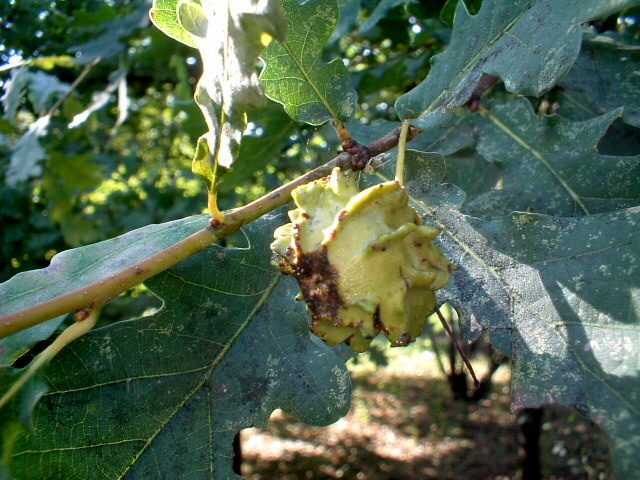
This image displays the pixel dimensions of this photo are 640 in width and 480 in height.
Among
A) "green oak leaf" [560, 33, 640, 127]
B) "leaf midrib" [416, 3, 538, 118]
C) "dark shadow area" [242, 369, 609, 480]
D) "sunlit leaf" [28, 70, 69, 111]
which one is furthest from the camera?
"dark shadow area" [242, 369, 609, 480]

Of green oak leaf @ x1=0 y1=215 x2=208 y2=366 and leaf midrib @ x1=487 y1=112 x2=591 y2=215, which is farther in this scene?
leaf midrib @ x1=487 y1=112 x2=591 y2=215

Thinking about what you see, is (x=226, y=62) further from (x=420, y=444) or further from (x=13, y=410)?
(x=420, y=444)

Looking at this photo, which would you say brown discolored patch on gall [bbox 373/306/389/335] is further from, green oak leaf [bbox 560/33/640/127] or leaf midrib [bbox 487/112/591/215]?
green oak leaf [bbox 560/33/640/127]

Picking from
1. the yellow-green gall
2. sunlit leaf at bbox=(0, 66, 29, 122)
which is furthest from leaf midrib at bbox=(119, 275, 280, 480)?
sunlit leaf at bbox=(0, 66, 29, 122)

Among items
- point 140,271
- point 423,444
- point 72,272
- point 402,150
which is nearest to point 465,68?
point 402,150

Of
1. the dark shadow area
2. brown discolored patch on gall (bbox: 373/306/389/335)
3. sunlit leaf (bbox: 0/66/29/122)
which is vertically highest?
brown discolored patch on gall (bbox: 373/306/389/335)

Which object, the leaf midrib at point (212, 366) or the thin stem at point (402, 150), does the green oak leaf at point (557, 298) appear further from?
the leaf midrib at point (212, 366)

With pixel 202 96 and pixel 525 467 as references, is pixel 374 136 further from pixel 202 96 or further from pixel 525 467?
pixel 525 467

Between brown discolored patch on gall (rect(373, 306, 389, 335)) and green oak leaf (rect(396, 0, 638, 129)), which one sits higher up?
green oak leaf (rect(396, 0, 638, 129))
